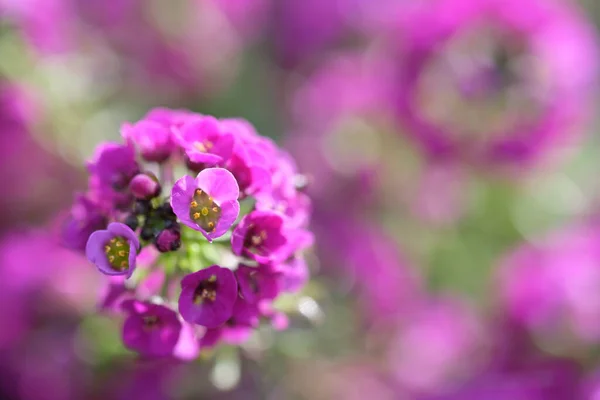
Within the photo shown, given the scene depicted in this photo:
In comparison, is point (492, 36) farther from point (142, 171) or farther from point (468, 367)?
point (142, 171)

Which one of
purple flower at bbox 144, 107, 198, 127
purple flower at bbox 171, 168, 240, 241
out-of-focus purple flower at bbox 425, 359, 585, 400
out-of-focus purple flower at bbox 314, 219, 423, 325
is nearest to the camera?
purple flower at bbox 171, 168, 240, 241

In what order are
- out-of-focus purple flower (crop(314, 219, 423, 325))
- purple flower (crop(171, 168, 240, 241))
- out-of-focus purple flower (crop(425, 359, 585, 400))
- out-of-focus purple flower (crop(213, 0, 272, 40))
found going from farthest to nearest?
out-of-focus purple flower (crop(213, 0, 272, 40)) → out-of-focus purple flower (crop(314, 219, 423, 325)) → out-of-focus purple flower (crop(425, 359, 585, 400)) → purple flower (crop(171, 168, 240, 241))

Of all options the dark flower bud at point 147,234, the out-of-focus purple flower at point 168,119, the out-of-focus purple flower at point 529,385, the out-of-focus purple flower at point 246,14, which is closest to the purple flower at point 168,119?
the out-of-focus purple flower at point 168,119

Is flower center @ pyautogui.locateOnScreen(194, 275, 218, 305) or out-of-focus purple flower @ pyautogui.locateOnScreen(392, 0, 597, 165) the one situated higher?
out-of-focus purple flower @ pyautogui.locateOnScreen(392, 0, 597, 165)

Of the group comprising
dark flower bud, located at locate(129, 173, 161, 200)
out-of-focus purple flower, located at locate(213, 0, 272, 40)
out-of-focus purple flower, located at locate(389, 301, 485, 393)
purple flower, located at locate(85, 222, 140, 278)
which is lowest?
purple flower, located at locate(85, 222, 140, 278)

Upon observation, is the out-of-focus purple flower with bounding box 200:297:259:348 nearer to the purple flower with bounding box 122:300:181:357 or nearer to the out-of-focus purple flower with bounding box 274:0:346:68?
the purple flower with bounding box 122:300:181:357

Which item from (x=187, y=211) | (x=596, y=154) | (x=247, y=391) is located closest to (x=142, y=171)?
(x=187, y=211)

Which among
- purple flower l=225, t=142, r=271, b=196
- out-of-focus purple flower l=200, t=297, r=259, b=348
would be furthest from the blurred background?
purple flower l=225, t=142, r=271, b=196

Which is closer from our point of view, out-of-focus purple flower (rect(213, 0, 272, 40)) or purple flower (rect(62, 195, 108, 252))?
purple flower (rect(62, 195, 108, 252))
